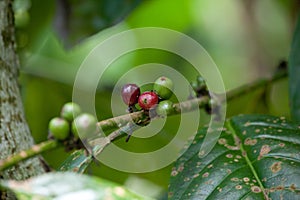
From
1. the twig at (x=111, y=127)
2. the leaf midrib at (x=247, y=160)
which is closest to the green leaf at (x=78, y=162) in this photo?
the twig at (x=111, y=127)

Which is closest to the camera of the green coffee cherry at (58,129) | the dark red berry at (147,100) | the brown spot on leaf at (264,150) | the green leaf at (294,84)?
the green coffee cherry at (58,129)

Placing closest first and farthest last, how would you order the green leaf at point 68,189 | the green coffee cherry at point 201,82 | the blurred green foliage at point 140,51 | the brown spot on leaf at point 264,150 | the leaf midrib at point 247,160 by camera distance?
1. the green leaf at point 68,189
2. the leaf midrib at point 247,160
3. the brown spot on leaf at point 264,150
4. the green coffee cherry at point 201,82
5. the blurred green foliage at point 140,51

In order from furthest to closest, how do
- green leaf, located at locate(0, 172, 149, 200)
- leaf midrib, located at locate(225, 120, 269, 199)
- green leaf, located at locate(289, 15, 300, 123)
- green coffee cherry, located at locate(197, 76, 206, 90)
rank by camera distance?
green leaf, located at locate(289, 15, 300, 123)
green coffee cherry, located at locate(197, 76, 206, 90)
leaf midrib, located at locate(225, 120, 269, 199)
green leaf, located at locate(0, 172, 149, 200)

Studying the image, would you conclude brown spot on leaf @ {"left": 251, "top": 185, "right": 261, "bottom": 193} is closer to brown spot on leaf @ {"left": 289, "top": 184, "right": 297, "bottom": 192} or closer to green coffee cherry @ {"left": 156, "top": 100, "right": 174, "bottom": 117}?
brown spot on leaf @ {"left": 289, "top": 184, "right": 297, "bottom": 192}

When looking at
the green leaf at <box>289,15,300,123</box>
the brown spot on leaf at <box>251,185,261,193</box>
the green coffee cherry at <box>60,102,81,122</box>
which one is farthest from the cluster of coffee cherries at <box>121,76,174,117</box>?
the green leaf at <box>289,15,300,123</box>

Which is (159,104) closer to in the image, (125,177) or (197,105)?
(197,105)

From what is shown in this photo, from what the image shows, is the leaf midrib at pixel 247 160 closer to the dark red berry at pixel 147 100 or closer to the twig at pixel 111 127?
the twig at pixel 111 127
